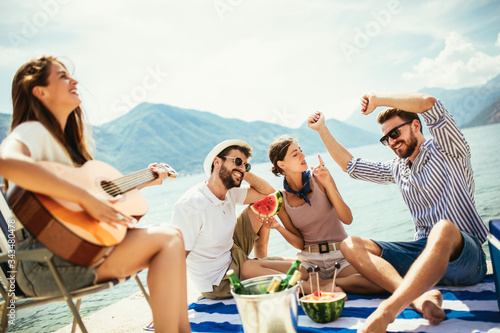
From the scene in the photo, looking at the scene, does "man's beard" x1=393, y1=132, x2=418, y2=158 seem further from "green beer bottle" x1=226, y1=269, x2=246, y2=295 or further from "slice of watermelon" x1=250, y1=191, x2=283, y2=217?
"green beer bottle" x1=226, y1=269, x2=246, y2=295

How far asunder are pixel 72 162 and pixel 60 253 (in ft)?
2.40

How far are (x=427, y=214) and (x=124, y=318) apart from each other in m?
3.53

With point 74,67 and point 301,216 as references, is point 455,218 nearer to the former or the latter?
point 301,216

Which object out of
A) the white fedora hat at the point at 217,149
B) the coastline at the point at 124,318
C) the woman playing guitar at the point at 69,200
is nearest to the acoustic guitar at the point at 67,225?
the woman playing guitar at the point at 69,200

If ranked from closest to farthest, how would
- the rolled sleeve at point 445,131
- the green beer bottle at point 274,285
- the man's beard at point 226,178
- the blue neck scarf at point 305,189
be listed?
the green beer bottle at point 274,285 → the rolled sleeve at point 445,131 → the blue neck scarf at point 305,189 → the man's beard at point 226,178

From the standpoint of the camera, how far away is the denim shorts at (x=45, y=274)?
2129mm

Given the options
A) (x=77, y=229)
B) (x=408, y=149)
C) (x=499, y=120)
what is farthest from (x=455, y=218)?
(x=499, y=120)

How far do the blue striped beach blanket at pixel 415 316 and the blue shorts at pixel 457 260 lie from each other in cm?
11

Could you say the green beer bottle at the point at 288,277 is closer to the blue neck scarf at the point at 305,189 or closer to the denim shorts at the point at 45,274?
the denim shorts at the point at 45,274

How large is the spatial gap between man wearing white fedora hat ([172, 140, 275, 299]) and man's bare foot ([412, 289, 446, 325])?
2077 mm

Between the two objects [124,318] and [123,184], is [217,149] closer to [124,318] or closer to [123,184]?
[123,184]

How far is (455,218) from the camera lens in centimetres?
315

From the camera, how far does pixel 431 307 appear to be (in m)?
2.57

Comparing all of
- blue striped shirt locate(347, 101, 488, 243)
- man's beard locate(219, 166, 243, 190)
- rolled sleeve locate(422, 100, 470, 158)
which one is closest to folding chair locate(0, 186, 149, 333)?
man's beard locate(219, 166, 243, 190)
